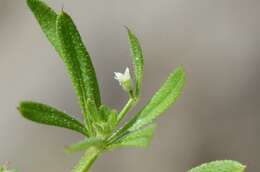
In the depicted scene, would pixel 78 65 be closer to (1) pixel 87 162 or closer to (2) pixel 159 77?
(1) pixel 87 162

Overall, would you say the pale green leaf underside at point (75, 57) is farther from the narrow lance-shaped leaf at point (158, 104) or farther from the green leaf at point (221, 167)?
the green leaf at point (221, 167)

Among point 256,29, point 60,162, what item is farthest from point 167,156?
point 256,29

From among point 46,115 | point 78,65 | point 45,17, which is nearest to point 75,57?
point 78,65

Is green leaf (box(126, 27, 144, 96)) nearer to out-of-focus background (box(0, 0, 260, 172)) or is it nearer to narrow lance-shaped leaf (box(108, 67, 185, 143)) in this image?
narrow lance-shaped leaf (box(108, 67, 185, 143))

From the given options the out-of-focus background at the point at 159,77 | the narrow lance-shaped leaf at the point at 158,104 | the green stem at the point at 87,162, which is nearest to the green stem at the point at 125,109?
the narrow lance-shaped leaf at the point at 158,104

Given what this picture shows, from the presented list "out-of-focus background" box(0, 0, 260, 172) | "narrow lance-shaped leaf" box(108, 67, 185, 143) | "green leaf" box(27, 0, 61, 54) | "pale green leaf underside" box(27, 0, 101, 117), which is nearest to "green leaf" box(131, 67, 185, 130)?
"narrow lance-shaped leaf" box(108, 67, 185, 143)
